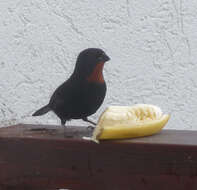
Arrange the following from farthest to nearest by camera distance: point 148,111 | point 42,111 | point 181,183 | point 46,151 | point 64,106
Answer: point 42,111 → point 64,106 → point 148,111 → point 46,151 → point 181,183

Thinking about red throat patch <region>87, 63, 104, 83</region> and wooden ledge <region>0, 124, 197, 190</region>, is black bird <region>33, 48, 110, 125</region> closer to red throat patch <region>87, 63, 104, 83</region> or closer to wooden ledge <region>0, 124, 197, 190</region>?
red throat patch <region>87, 63, 104, 83</region>

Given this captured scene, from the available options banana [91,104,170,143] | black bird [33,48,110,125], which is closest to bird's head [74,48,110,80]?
black bird [33,48,110,125]

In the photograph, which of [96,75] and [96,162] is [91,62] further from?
[96,162]

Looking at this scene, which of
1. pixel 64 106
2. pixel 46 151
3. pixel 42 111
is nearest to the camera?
pixel 46 151

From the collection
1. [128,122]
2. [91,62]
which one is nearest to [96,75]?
[91,62]

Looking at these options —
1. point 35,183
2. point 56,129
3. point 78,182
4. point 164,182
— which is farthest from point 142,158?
point 56,129

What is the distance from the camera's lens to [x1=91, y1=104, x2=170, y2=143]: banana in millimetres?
1215

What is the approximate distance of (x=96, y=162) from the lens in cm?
122

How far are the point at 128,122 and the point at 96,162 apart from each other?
135 millimetres

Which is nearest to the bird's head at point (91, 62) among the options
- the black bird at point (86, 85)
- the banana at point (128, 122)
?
the black bird at point (86, 85)

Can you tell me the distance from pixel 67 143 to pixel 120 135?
14 cm

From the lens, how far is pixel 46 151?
49.8 inches

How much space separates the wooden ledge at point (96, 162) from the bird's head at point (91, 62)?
0.23 metres

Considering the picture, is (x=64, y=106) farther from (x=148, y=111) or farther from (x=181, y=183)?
(x=181, y=183)
